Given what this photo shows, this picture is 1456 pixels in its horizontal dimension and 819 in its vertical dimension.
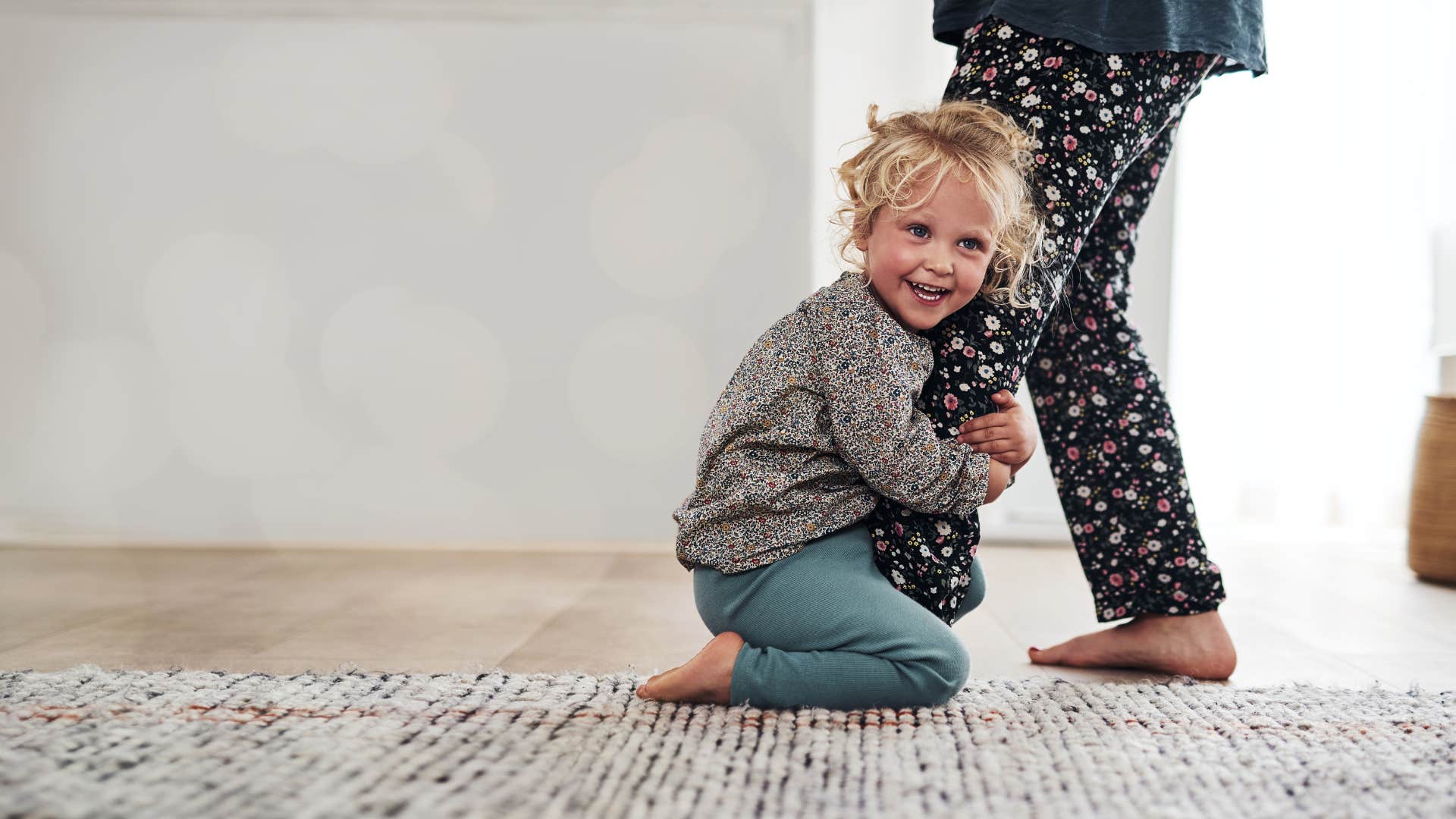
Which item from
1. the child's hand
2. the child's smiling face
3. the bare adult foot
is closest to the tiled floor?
the bare adult foot

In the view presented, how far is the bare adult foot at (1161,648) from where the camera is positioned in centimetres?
103

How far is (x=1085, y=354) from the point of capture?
1.09 meters

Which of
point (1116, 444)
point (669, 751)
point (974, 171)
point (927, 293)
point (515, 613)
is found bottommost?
point (515, 613)

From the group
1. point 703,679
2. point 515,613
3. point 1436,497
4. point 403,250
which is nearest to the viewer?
point 703,679

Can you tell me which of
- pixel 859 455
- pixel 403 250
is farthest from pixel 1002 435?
pixel 403 250

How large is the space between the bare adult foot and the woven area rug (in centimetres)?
8

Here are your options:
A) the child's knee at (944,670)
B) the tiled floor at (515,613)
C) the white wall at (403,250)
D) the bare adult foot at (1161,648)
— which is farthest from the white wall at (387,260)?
the child's knee at (944,670)

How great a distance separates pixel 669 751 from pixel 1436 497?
1533 mm

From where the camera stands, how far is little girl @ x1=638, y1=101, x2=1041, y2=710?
2.84 feet

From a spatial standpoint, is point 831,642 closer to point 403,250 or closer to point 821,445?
point 821,445

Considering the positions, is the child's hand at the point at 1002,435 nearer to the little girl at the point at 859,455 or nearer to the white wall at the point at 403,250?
the little girl at the point at 859,455

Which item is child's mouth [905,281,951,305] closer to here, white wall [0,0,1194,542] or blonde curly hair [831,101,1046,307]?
blonde curly hair [831,101,1046,307]

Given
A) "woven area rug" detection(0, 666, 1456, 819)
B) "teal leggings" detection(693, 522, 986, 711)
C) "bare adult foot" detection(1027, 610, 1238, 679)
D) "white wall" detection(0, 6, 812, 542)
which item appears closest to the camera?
"woven area rug" detection(0, 666, 1456, 819)

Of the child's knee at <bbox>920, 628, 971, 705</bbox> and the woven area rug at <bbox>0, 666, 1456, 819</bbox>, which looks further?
the child's knee at <bbox>920, 628, 971, 705</bbox>
